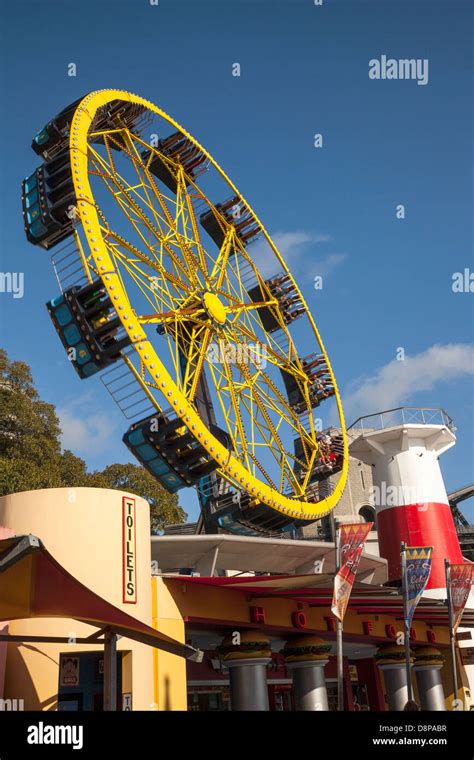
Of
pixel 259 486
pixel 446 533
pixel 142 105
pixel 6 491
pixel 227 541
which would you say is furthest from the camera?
pixel 6 491

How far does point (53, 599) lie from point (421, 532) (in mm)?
28898

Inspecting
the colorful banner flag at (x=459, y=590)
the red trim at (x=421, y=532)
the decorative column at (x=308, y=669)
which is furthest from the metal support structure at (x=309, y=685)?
the red trim at (x=421, y=532)

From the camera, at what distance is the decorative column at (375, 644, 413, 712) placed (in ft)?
93.8

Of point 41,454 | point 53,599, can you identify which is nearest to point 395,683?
point 53,599

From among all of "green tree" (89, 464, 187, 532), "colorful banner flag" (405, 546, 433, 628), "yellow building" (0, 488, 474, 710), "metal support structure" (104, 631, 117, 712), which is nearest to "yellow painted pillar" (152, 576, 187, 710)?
"yellow building" (0, 488, 474, 710)

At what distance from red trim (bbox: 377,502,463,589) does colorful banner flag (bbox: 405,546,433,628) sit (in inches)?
583

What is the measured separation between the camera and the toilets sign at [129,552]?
17.6 meters

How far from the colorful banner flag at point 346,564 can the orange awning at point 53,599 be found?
7022 millimetres

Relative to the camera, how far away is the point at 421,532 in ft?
122

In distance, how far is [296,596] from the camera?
71.6 ft

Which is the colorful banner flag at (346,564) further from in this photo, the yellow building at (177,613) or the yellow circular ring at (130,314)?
the yellow circular ring at (130,314)

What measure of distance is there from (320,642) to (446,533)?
16402mm
